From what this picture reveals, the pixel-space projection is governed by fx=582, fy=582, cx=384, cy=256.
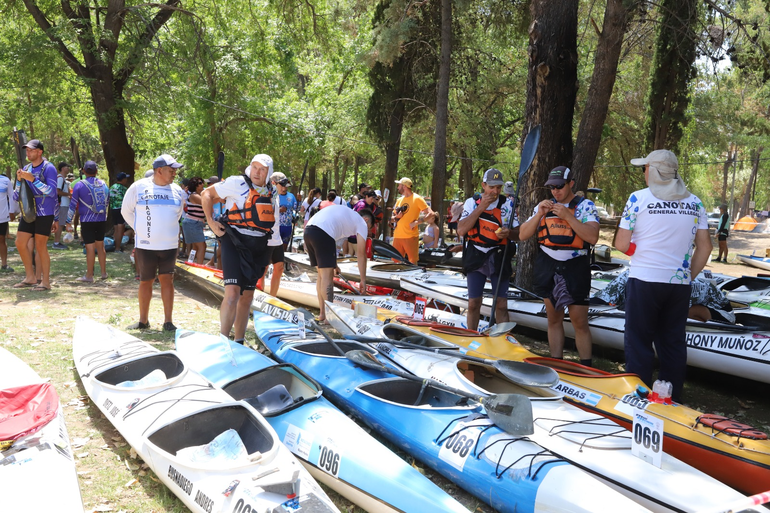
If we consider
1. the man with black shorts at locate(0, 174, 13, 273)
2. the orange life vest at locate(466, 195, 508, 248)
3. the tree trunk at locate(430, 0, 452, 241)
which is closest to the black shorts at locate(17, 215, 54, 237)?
the man with black shorts at locate(0, 174, 13, 273)

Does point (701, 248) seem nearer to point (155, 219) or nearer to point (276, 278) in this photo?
point (155, 219)

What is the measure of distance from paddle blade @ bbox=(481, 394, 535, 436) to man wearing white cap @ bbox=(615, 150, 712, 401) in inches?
Answer: 57.0

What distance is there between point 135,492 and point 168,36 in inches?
531

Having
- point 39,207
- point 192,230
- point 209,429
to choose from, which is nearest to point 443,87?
point 192,230

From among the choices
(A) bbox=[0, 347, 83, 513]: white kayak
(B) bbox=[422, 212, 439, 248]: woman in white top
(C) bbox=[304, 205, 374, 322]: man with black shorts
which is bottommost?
(A) bbox=[0, 347, 83, 513]: white kayak

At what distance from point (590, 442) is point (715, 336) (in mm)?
2573

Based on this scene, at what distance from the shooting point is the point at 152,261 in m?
6.03

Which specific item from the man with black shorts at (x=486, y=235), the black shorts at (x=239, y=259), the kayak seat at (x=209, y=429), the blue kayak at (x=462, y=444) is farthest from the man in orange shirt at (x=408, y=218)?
the kayak seat at (x=209, y=429)

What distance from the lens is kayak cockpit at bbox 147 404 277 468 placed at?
11.2 ft

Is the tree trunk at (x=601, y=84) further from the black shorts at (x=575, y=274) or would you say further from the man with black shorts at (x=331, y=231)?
the black shorts at (x=575, y=274)

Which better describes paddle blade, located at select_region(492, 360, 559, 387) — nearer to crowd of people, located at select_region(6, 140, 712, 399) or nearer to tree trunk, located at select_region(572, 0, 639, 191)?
crowd of people, located at select_region(6, 140, 712, 399)

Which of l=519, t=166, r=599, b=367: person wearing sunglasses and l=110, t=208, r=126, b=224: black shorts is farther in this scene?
l=110, t=208, r=126, b=224: black shorts

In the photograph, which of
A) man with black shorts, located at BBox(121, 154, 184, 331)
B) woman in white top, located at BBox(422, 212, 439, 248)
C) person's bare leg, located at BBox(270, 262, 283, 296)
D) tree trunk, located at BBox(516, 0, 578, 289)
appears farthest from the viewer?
woman in white top, located at BBox(422, 212, 439, 248)

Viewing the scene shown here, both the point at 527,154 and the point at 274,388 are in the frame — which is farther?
the point at 527,154
